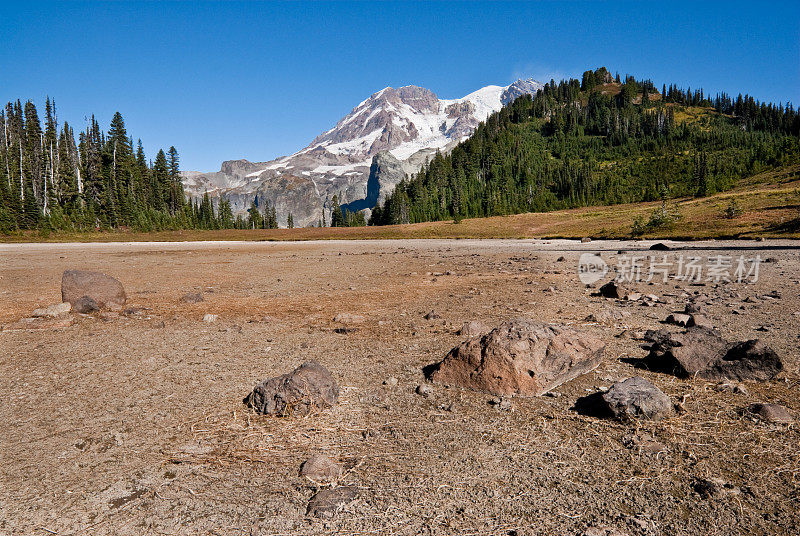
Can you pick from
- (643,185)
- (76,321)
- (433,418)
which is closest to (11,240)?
(76,321)

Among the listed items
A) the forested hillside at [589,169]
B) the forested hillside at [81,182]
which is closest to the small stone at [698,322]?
the forested hillside at [81,182]

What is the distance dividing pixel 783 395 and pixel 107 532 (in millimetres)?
6920

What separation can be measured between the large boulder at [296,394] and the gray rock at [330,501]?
1.55m

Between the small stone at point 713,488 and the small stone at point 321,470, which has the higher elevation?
the small stone at point 321,470

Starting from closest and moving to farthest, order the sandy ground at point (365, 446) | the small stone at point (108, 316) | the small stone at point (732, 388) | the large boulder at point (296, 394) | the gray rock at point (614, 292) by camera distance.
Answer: the sandy ground at point (365, 446), the large boulder at point (296, 394), the small stone at point (732, 388), the small stone at point (108, 316), the gray rock at point (614, 292)

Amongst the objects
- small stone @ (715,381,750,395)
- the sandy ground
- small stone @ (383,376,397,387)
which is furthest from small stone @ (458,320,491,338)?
small stone @ (715,381,750,395)

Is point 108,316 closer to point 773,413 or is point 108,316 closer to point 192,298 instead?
point 192,298

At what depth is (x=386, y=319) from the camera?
9.44m

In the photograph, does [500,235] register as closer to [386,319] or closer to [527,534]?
[386,319]

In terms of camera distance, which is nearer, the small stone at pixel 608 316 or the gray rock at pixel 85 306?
the small stone at pixel 608 316

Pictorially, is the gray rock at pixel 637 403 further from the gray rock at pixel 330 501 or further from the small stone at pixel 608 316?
the small stone at pixel 608 316

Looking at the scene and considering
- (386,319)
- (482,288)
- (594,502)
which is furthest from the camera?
(482,288)

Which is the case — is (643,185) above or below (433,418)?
above

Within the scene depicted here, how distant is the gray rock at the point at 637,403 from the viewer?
173 inches
